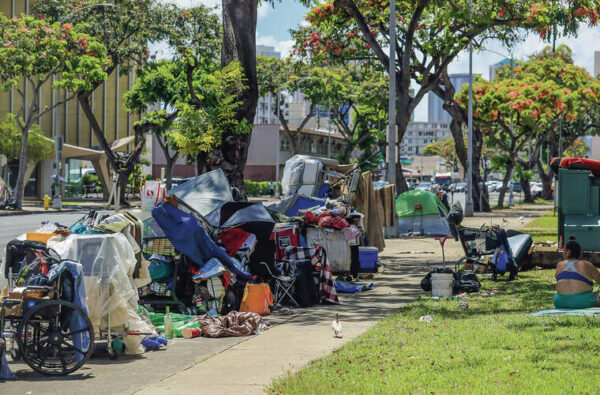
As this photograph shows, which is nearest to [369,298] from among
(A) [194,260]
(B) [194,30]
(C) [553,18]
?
(A) [194,260]

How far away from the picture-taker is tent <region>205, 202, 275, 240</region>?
12.8 metres

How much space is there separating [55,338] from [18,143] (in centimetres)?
4704

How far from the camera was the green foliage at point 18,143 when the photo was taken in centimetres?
5128

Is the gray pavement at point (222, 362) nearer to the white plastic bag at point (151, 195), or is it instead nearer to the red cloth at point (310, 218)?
the red cloth at point (310, 218)

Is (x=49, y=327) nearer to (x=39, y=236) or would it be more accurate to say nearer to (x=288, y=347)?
(x=288, y=347)

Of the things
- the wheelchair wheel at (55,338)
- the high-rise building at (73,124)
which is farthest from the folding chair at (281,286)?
the high-rise building at (73,124)

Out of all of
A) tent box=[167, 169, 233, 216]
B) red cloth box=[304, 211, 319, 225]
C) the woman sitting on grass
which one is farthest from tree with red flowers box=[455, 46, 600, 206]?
the woman sitting on grass

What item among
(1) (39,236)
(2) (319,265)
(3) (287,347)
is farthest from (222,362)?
(2) (319,265)

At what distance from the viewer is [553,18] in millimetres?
26312

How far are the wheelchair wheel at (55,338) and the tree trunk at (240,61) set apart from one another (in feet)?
26.6

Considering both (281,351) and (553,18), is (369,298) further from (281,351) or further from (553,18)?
(553,18)

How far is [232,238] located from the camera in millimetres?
12820

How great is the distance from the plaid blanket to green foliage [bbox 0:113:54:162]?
41.2 metres

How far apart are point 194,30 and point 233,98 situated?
30.0 meters
